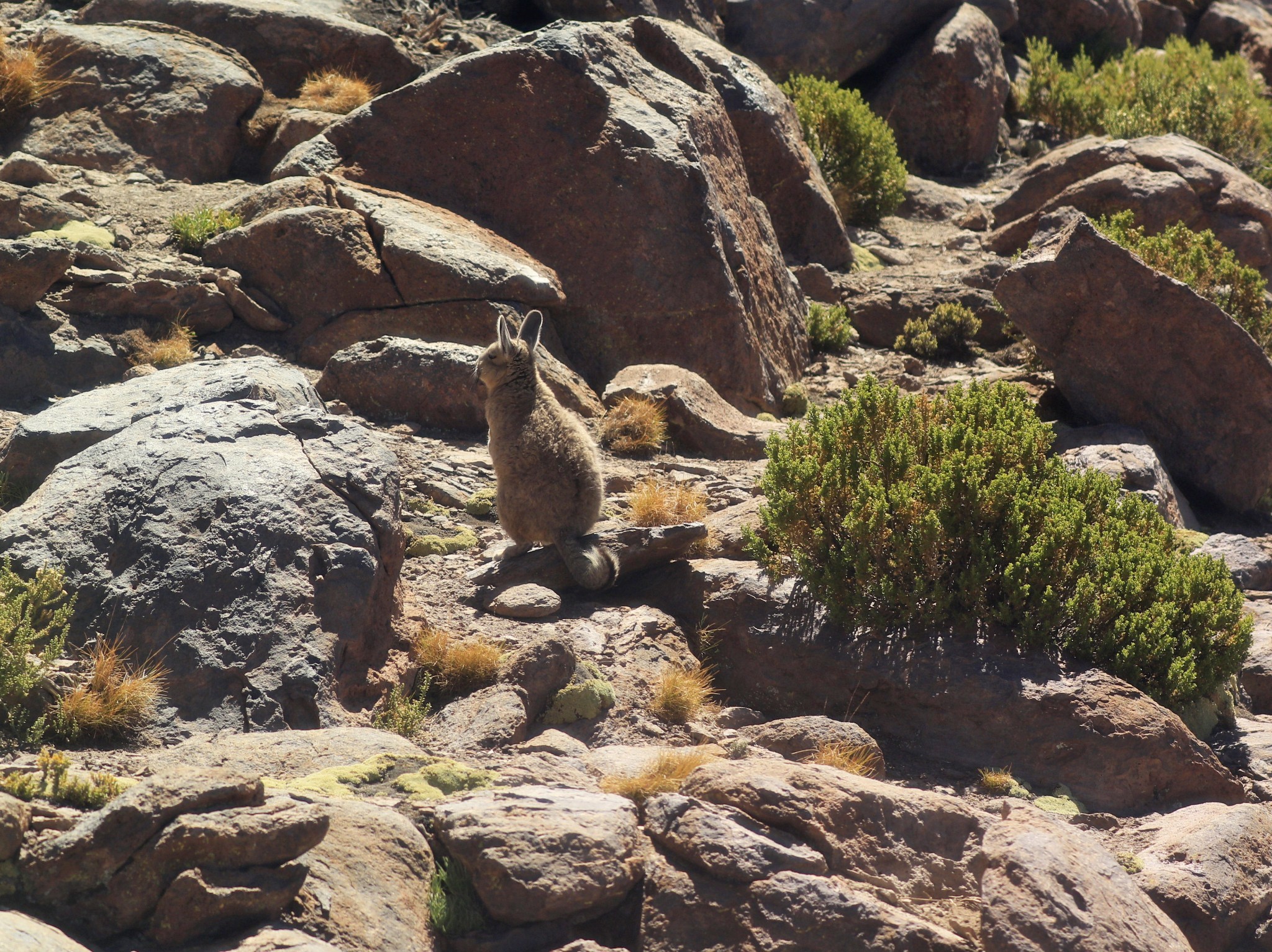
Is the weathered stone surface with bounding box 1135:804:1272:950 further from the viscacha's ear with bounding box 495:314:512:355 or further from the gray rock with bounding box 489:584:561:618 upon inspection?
the viscacha's ear with bounding box 495:314:512:355

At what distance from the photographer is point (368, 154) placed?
12820 millimetres

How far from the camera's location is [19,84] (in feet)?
43.5

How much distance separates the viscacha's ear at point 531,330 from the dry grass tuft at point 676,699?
3.09 metres

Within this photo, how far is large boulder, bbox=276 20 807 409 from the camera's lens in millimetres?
12602

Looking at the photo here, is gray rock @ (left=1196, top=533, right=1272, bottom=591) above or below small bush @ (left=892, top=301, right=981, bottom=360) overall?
below

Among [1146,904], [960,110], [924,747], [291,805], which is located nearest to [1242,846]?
[1146,904]

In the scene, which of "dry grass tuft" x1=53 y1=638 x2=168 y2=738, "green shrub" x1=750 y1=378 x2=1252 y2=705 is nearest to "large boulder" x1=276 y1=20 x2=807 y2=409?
"green shrub" x1=750 y1=378 x2=1252 y2=705

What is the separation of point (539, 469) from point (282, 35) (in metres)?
10.6

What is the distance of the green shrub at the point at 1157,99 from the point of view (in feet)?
68.0

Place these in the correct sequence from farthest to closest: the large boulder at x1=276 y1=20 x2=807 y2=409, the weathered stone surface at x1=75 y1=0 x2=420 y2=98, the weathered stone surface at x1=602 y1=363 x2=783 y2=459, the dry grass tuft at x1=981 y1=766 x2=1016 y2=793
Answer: the weathered stone surface at x1=75 y1=0 x2=420 y2=98 → the large boulder at x1=276 y1=20 x2=807 y2=409 → the weathered stone surface at x1=602 y1=363 x2=783 y2=459 → the dry grass tuft at x1=981 y1=766 x2=1016 y2=793

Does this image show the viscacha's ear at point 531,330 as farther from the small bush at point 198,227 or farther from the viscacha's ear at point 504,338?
the small bush at point 198,227

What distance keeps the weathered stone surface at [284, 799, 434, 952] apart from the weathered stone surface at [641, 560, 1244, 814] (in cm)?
357

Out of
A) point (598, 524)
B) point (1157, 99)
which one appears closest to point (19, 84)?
point (598, 524)

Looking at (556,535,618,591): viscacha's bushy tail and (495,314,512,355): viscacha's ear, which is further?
(495,314,512,355): viscacha's ear
